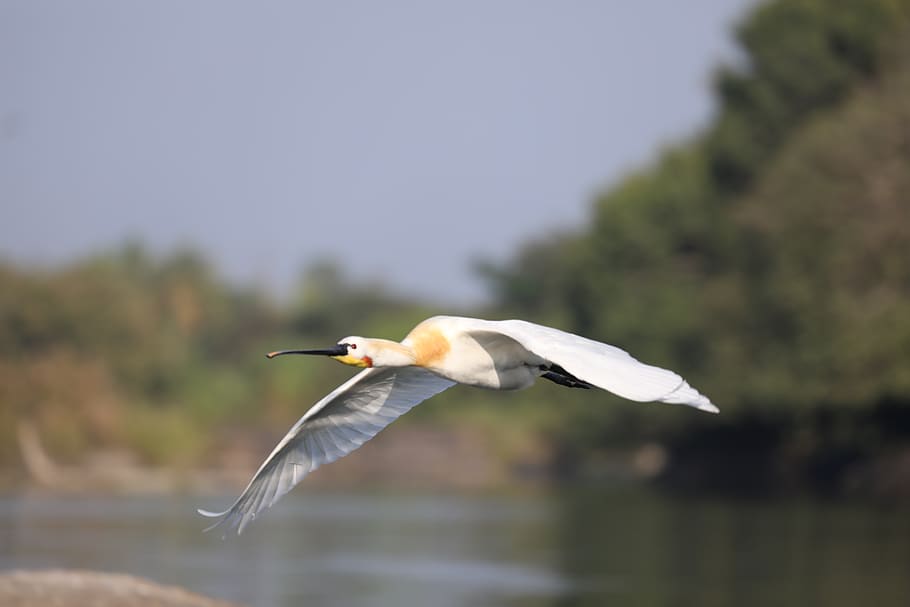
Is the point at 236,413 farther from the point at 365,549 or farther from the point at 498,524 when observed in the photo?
the point at 365,549

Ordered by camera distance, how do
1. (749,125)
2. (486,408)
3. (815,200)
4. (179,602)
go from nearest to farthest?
1. (179,602)
2. (815,200)
3. (749,125)
4. (486,408)

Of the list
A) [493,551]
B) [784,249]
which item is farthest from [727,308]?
[493,551]

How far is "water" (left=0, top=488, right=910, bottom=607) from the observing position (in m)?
20.9

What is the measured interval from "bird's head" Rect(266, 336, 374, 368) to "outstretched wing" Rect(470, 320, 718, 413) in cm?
88

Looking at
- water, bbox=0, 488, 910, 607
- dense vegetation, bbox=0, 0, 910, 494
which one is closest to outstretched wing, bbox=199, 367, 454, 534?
water, bbox=0, 488, 910, 607

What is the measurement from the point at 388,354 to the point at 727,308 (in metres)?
37.5

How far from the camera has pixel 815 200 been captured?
132 ft

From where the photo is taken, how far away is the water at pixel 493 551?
2088 centimetres

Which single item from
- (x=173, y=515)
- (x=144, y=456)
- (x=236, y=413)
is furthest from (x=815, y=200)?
(x=236, y=413)

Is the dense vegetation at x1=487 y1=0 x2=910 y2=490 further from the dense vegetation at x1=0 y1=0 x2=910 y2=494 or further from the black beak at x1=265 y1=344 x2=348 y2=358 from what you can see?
the black beak at x1=265 y1=344 x2=348 y2=358

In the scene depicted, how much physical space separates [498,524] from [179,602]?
19.8 metres

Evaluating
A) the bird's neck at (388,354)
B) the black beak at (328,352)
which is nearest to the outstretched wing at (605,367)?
the bird's neck at (388,354)

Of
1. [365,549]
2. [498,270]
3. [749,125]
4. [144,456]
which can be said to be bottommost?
[365,549]

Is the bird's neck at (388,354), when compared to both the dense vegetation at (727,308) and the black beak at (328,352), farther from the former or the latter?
the dense vegetation at (727,308)
